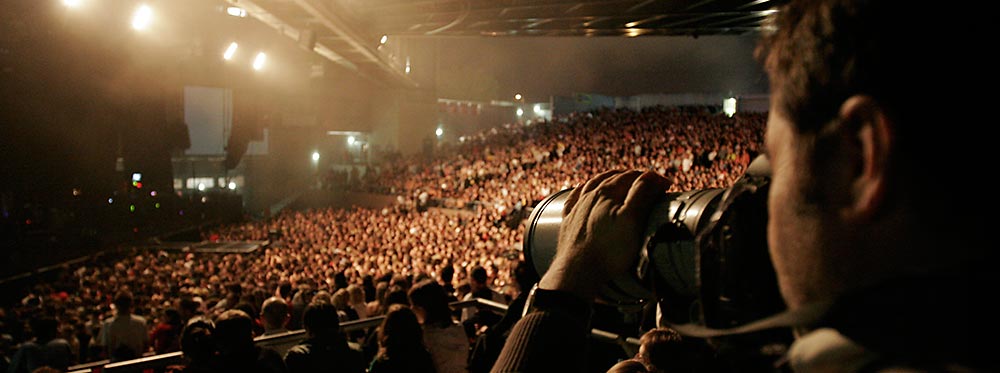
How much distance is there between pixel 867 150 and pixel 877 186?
0.04 m

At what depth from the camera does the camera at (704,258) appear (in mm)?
948

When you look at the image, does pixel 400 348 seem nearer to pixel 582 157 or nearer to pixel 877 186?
pixel 877 186

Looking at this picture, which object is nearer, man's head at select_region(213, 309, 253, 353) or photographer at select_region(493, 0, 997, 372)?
photographer at select_region(493, 0, 997, 372)

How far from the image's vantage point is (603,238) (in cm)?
125

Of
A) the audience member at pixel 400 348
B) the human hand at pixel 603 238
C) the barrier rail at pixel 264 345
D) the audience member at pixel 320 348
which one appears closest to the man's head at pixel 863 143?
the human hand at pixel 603 238

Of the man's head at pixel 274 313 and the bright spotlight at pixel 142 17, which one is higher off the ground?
the bright spotlight at pixel 142 17

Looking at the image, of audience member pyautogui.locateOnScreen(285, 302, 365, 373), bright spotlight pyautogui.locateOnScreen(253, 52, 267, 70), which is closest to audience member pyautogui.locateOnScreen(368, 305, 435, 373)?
audience member pyautogui.locateOnScreen(285, 302, 365, 373)

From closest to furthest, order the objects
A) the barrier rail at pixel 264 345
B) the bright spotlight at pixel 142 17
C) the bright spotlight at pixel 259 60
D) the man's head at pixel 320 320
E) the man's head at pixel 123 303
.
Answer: the barrier rail at pixel 264 345 → the man's head at pixel 320 320 → the man's head at pixel 123 303 → the bright spotlight at pixel 142 17 → the bright spotlight at pixel 259 60

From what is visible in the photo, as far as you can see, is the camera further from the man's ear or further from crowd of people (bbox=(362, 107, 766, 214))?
crowd of people (bbox=(362, 107, 766, 214))

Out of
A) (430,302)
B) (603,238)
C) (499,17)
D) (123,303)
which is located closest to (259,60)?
(499,17)

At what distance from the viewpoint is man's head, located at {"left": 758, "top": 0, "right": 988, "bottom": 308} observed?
626mm

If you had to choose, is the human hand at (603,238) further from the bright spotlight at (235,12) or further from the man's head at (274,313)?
the bright spotlight at (235,12)

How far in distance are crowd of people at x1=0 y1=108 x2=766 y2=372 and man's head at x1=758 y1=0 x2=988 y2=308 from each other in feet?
8.74

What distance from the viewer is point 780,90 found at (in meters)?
0.77
